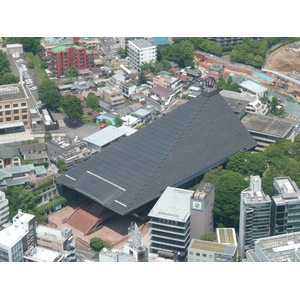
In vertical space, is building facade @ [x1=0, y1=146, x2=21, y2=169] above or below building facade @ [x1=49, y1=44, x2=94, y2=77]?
below

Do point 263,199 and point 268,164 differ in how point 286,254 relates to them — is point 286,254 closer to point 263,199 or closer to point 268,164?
point 263,199

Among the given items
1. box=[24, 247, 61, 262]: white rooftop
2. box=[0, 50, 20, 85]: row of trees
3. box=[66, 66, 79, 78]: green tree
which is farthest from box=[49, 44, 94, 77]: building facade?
box=[24, 247, 61, 262]: white rooftop

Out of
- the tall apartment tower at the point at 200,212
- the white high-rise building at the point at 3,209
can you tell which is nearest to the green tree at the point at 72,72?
the white high-rise building at the point at 3,209

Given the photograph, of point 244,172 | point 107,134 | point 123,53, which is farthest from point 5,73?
point 244,172

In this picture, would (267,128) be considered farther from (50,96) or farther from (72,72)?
(72,72)

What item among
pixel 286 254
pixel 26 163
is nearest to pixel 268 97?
pixel 26 163

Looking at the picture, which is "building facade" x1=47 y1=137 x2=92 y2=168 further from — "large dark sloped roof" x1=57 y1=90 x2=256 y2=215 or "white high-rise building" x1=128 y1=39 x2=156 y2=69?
"white high-rise building" x1=128 y1=39 x2=156 y2=69

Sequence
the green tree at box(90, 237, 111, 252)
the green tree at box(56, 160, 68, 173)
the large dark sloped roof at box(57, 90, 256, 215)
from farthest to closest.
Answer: the green tree at box(56, 160, 68, 173), the large dark sloped roof at box(57, 90, 256, 215), the green tree at box(90, 237, 111, 252)
